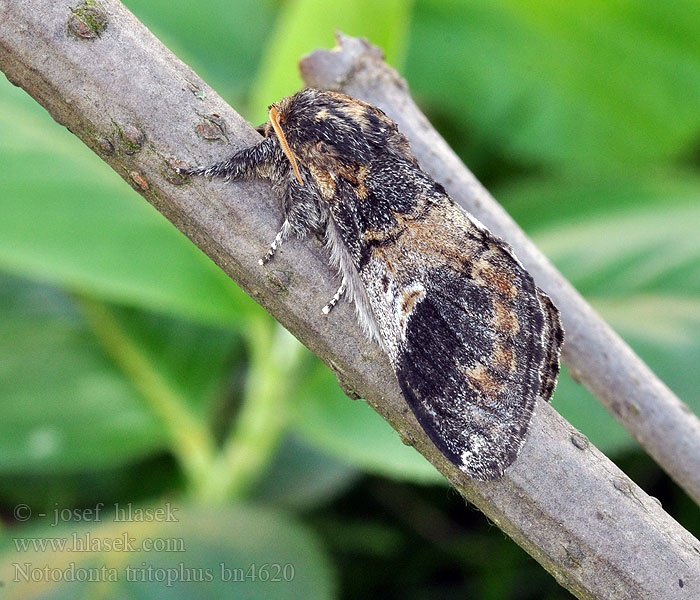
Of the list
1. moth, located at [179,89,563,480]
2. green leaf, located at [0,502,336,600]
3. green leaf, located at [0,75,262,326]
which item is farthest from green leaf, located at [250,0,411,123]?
green leaf, located at [0,502,336,600]

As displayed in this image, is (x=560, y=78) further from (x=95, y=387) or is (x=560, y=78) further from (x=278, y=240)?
(x=278, y=240)

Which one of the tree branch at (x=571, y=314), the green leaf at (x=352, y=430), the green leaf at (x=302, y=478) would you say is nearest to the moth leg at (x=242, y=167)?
the tree branch at (x=571, y=314)

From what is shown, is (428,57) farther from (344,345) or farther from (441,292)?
(344,345)

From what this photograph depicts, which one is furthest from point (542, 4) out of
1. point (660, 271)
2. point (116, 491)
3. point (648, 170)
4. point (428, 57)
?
point (116, 491)

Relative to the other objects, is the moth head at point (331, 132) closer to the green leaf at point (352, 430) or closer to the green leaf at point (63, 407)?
the green leaf at point (352, 430)

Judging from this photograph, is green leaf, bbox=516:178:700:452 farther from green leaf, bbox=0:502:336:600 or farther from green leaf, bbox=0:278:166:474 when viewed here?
green leaf, bbox=0:278:166:474

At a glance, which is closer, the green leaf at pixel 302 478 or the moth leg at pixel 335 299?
the moth leg at pixel 335 299

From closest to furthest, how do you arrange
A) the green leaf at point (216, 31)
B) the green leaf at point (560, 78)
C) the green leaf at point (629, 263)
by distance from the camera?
the green leaf at point (629, 263) < the green leaf at point (560, 78) < the green leaf at point (216, 31)

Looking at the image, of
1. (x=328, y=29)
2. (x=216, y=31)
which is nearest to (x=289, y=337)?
(x=328, y=29)

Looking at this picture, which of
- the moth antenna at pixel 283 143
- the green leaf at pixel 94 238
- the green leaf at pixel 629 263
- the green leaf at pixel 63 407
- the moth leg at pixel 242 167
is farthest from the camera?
the green leaf at pixel 63 407
